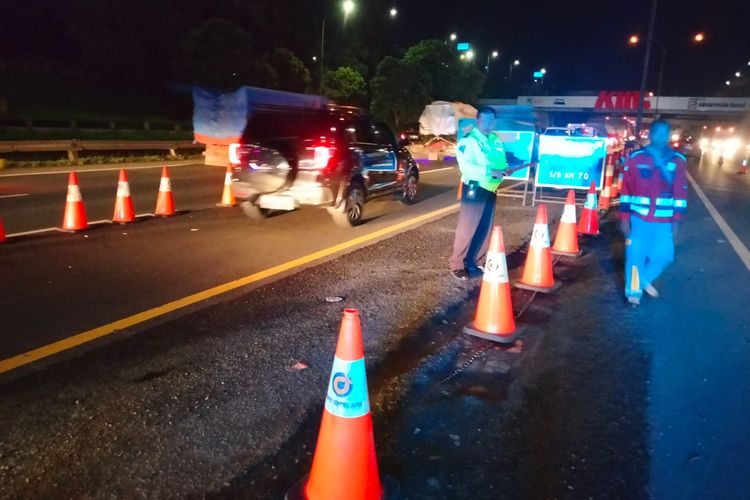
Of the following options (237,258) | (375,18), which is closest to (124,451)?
(237,258)

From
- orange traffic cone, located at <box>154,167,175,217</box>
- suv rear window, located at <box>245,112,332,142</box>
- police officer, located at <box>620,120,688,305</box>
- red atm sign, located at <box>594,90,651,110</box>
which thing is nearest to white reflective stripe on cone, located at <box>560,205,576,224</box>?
police officer, located at <box>620,120,688,305</box>

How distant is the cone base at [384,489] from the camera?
2916 mm

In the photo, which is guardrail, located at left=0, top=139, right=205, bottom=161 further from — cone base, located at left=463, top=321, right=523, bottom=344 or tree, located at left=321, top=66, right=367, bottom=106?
tree, located at left=321, top=66, right=367, bottom=106

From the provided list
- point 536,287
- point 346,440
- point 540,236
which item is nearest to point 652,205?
point 540,236

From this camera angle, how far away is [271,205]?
376 inches

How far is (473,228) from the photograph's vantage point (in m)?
6.75

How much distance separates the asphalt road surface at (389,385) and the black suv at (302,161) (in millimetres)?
2090

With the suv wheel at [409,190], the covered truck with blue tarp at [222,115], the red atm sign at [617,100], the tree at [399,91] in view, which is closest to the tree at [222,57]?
the tree at [399,91]

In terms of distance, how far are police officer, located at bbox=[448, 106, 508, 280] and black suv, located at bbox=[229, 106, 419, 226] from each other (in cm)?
303

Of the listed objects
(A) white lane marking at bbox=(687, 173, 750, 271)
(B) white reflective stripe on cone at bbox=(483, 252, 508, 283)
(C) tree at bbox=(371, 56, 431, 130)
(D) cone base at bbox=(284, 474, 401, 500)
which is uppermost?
(C) tree at bbox=(371, 56, 431, 130)

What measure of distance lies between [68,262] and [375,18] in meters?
48.0

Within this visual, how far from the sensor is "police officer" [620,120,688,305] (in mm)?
5645

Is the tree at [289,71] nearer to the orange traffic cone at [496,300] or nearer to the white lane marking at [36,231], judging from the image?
the white lane marking at [36,231]

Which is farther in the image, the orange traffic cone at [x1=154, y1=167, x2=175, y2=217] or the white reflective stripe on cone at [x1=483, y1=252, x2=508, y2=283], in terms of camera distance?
the orange traffic cone at [x1=154, y1=167, x2=175, y2=217]
